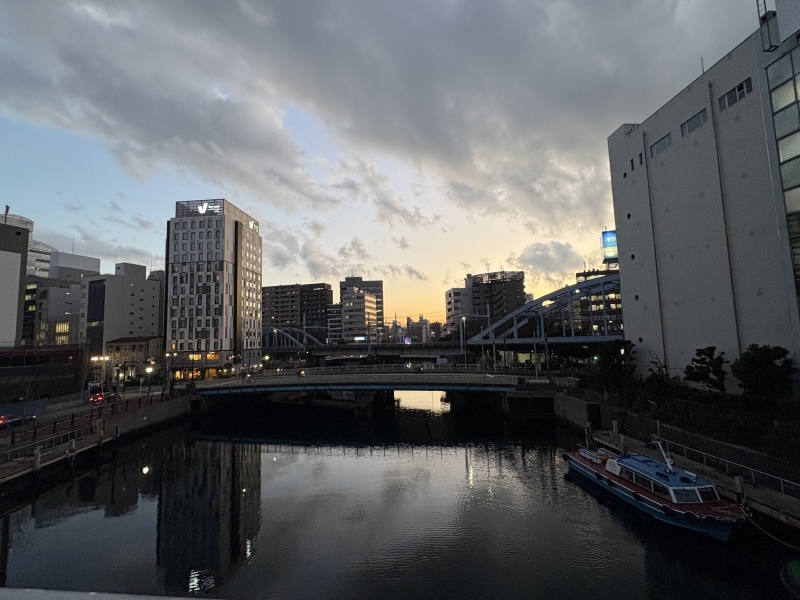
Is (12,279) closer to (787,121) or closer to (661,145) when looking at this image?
(661,145)

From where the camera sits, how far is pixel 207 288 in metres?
91.9

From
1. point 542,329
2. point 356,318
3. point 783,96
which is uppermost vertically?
point 783,96

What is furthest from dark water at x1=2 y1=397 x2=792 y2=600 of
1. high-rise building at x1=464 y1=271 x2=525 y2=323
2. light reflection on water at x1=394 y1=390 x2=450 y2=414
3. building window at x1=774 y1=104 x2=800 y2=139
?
high-rise building at x1=464 y1=271 x2=525 y2=323

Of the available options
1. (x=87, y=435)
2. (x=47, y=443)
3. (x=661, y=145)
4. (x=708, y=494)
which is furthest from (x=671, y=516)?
(x=87, y=435)

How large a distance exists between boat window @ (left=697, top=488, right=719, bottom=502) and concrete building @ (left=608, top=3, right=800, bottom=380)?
421 inches

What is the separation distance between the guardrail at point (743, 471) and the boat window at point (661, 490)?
4446 mm

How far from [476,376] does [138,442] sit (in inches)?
1595

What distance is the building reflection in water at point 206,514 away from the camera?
63.8ft

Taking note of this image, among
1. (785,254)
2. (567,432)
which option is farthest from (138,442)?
(785,254)

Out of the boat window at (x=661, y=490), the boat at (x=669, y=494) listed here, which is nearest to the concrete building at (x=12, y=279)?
the boat at (x=669, y=494)

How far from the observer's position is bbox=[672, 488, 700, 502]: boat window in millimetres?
21109

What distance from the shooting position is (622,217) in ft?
151

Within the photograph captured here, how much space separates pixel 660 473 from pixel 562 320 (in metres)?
66.5

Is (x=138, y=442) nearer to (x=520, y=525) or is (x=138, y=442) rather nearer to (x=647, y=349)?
(x=520, y=525)
